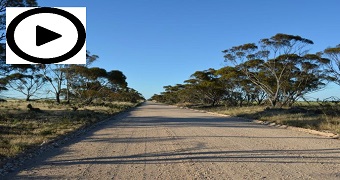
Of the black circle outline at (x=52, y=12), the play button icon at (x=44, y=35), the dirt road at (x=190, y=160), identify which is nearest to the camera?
the dirt road at (x=190, y=160)

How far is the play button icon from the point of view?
7.14 meters

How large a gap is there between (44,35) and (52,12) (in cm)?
48

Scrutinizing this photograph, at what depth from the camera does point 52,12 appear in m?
7.22

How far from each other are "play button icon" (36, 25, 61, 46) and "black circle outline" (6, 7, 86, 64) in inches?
14.0

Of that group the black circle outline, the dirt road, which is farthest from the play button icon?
the dirt road

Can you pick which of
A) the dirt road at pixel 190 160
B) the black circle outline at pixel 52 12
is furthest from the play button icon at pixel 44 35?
the dirt road at pixel 190 160

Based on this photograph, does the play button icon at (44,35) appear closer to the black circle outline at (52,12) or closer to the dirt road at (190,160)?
the black circle outline at (52,12)

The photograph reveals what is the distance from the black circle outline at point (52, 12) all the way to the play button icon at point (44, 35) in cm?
36

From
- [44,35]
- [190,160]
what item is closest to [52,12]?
[44,35]

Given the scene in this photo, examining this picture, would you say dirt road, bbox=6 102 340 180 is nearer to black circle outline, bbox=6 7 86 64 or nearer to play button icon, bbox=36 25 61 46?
black circle outline, bbox=6 7 86 64

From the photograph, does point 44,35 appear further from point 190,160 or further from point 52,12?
point 190,160

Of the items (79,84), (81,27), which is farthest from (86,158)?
(79,84)

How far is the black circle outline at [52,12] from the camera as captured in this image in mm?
7285

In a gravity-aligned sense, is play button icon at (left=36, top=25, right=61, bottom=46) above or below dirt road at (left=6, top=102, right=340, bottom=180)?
above
